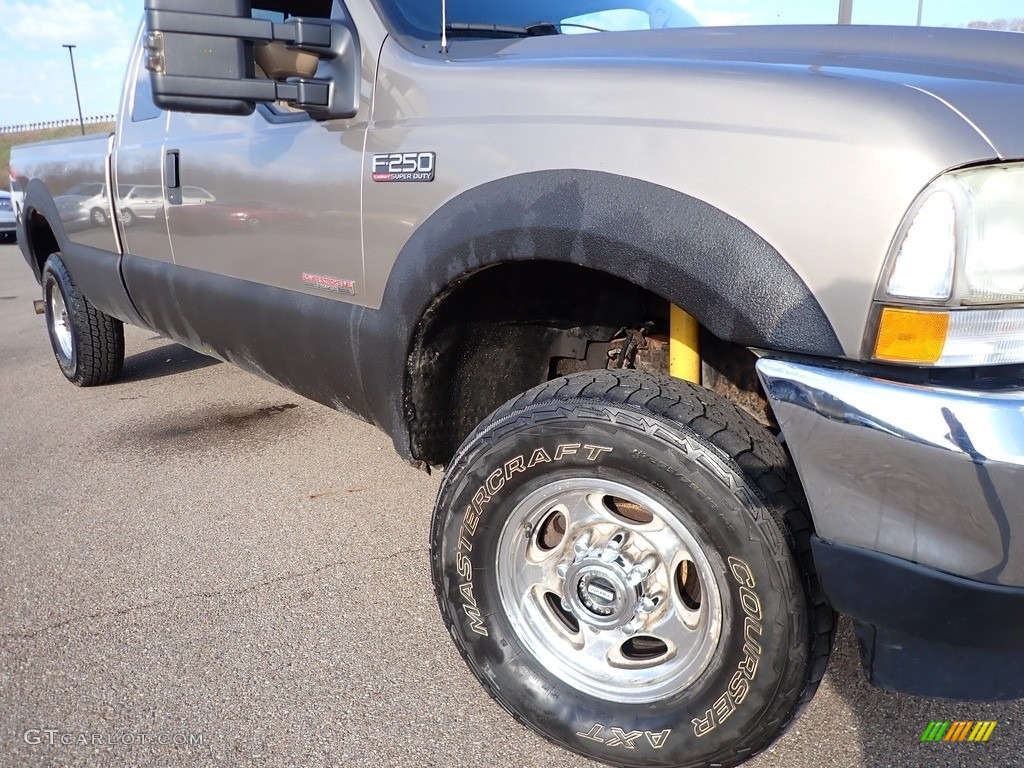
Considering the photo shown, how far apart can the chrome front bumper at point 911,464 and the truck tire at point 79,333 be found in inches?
160

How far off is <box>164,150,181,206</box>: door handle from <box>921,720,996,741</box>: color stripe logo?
2973 millimetres

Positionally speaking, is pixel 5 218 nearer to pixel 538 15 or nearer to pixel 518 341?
pixel 538 15

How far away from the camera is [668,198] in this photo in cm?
155

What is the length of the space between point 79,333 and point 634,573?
397 centimetres

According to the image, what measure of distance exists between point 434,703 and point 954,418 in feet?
4.53

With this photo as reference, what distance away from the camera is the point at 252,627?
2.33m

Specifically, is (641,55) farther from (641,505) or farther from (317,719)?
(317,719)

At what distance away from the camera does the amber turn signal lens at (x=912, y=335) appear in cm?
132

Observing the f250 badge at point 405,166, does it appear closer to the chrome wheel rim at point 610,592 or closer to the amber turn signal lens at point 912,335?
the chrome wheel rim at point 610,592

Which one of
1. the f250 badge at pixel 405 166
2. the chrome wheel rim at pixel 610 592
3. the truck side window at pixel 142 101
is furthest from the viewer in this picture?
the truck side window at pixel 142 101

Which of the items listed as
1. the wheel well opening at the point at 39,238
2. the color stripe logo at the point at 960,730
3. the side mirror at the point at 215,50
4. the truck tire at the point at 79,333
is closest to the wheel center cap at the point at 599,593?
the color stripe logo at the point at 960,730

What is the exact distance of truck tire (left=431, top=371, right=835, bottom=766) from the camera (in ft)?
5.08

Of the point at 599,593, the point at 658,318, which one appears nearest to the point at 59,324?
the point at 658,318

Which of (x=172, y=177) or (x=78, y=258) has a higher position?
(x=172, y=177)
